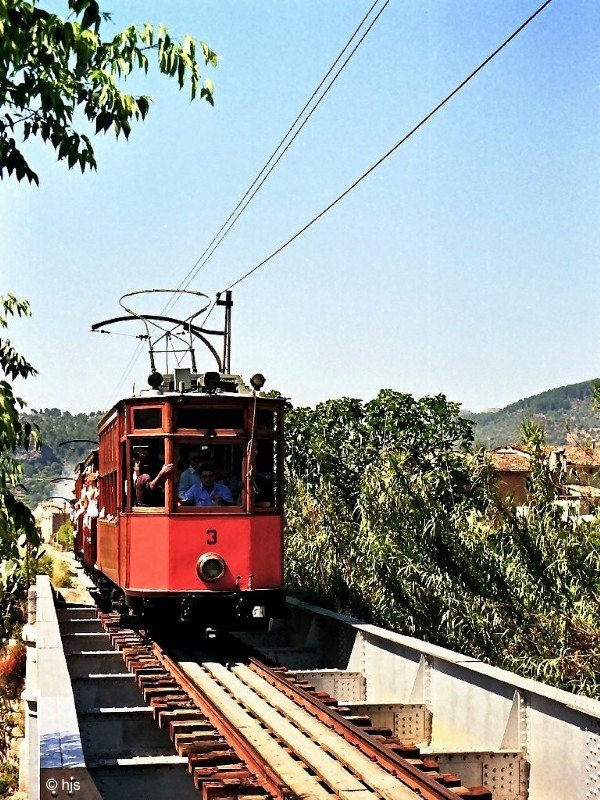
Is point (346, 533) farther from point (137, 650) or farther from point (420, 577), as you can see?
point (137, 650)

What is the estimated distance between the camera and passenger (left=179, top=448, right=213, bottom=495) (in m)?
11.7

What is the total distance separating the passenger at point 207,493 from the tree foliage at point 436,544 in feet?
7.74

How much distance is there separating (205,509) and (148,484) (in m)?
0.65

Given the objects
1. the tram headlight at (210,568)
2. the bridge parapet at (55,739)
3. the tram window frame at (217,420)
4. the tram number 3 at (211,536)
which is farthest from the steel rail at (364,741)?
the tram window frame at (217,420)

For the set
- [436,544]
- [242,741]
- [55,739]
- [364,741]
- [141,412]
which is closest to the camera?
[55,739]

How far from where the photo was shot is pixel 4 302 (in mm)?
7219

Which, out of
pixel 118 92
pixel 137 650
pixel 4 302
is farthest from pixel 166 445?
pixel 118 92

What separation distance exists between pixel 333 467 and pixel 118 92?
46.5 feet

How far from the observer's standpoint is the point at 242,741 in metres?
7.76

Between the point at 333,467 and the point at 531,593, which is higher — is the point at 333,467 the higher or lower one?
the higher one

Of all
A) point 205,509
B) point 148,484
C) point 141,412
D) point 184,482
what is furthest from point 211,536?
point 141,412

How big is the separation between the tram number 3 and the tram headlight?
0.13 meters
